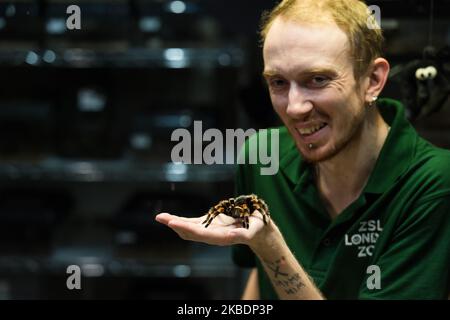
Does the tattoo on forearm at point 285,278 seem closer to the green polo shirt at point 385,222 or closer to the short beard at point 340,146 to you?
the green polo shirt at point 385,222

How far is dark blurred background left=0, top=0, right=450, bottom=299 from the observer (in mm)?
1138

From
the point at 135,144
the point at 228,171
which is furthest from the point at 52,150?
the point at 228,171

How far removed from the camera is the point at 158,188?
126cm

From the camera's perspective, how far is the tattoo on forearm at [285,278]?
1108 millimetres

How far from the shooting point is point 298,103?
3.40ft

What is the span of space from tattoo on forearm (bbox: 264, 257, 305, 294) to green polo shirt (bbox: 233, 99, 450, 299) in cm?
4

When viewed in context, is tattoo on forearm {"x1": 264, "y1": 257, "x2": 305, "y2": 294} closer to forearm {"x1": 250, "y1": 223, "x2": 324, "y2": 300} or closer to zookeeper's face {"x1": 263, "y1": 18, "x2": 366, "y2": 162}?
forearm {"x1": 250, "y1": 223, "x2": 324, "y2": 300}

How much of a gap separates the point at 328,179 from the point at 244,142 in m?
0.14

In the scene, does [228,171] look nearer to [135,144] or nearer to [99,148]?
[135,144]

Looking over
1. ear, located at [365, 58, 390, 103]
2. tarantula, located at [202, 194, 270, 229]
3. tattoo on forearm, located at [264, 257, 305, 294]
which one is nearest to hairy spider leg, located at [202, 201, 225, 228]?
tarantula, located at [202, 194, 270, 229]

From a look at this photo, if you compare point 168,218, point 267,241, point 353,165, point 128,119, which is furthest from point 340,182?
point 128,119

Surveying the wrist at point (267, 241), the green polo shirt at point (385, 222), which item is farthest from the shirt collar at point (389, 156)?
the wrist at point (267, 241)

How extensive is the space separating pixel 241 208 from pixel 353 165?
0.19 meters

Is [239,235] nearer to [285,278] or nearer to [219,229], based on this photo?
[219,229]
